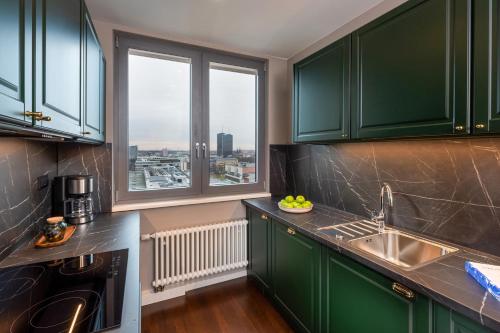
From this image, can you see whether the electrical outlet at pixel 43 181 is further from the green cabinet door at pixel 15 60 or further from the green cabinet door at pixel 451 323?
the green cabinet door at pixel 451 323

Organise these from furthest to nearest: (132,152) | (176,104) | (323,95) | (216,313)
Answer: (176,104), (132,152), (216,313), (323,95)

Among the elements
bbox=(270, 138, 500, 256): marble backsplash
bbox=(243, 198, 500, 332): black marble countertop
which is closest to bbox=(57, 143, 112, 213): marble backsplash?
bbox=(243, 198, 500, 332): black marble countertop

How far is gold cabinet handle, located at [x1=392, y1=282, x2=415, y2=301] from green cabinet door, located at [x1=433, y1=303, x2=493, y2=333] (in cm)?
8

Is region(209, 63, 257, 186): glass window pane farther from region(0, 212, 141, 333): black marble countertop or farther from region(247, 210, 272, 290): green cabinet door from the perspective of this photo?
region(0, 212, 141, 333): black marble countertop

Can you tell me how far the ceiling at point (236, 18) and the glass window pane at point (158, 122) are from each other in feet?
0.99

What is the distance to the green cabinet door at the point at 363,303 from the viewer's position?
1.02 metres

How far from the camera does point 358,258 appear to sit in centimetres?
123

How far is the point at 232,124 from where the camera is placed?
2.64 m

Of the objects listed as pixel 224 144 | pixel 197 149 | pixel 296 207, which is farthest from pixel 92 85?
pixel 296 207

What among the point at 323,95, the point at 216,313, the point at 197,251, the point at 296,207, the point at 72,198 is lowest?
the point at 216,313

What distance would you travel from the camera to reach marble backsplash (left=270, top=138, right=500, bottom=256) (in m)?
1.26

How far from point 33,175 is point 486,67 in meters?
2.38

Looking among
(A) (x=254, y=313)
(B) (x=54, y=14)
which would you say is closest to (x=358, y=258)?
(A) (x=254, y=313)

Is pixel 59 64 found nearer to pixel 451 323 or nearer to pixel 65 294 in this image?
pixel 65 294
